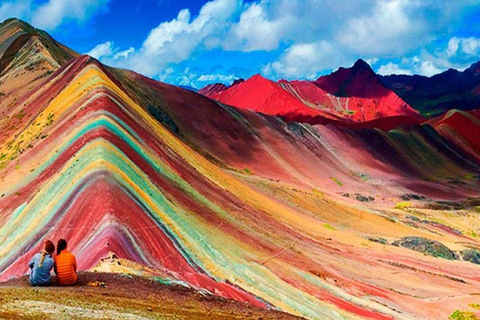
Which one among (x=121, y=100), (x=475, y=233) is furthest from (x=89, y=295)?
(x=475, y=233)

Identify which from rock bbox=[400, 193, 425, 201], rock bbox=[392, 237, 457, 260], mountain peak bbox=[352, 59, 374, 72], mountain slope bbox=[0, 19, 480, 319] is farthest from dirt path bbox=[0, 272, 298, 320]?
mountain peak bbox=[352, 59, 374, 72]

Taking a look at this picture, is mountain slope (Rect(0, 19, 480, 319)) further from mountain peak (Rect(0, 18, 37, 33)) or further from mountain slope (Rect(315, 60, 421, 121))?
mountain slope (Rect(315, 60, 421, 121))

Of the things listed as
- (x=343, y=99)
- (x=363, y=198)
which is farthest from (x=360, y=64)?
(x=363, y=198)

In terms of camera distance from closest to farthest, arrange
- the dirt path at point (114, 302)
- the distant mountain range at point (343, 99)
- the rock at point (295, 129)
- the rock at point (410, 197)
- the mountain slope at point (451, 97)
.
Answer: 1. the dirt path at point (114, 302)
2. the rock at point (410, 197)
3. the rock at point (295, 129)
4. the distant mountain range at point (343, 99)
5. the mountain slope at point (451, 97)

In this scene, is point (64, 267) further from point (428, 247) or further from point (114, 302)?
point (428, 247)

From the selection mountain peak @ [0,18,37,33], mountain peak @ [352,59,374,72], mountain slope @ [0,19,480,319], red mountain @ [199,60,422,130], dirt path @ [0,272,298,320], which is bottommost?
dirt path @ [0,272,298,320]


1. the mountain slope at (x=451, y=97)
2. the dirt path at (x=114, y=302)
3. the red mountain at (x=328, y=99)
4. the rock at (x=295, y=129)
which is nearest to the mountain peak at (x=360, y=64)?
the red mountain at (x=328, y=99)

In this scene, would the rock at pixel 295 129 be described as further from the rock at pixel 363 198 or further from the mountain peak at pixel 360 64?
the mountain peak at pixel 360 64
